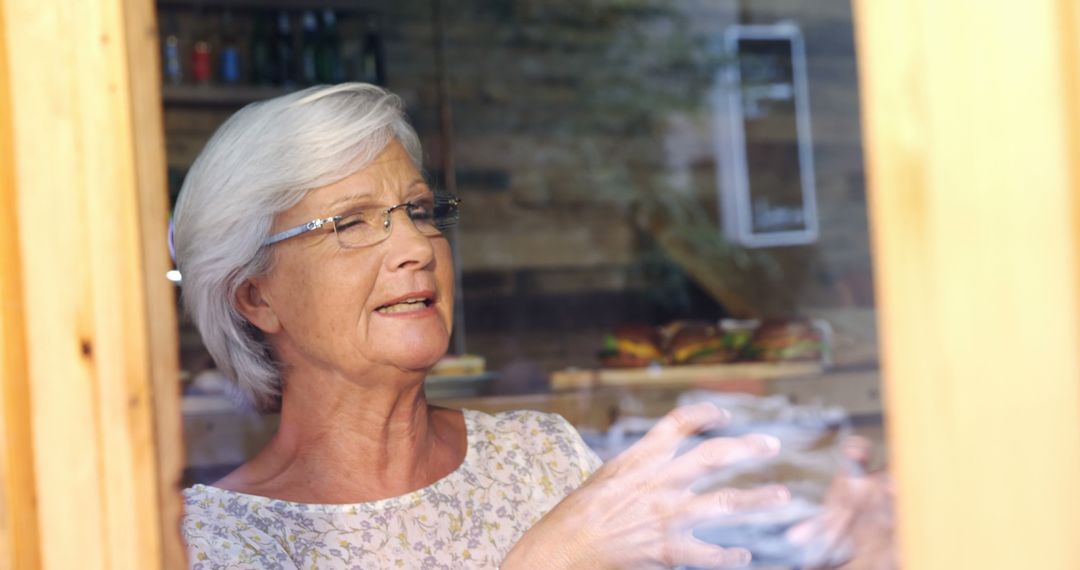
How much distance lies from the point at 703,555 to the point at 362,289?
0.68 meters

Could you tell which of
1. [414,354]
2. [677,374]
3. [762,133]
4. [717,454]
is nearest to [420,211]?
[414,354]

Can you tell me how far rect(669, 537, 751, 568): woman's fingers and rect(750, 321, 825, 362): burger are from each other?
1875 millimetres

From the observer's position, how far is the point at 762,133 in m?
5.16

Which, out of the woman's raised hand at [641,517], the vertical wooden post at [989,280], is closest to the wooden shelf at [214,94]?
the woman's raised hand at [641,517]

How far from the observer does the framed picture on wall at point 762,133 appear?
16.8ft

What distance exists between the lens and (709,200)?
16.9ft

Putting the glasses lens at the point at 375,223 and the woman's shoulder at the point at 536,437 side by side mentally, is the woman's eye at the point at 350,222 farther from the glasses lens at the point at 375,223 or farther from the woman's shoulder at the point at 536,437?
the woman's shoulder at the point at 536,437

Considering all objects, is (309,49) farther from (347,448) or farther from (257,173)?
(347,448)

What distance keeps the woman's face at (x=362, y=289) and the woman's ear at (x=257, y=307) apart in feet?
0.12

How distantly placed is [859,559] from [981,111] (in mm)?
703

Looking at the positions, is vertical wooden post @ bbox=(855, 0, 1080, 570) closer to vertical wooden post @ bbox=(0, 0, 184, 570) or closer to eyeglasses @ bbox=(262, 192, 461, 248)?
vertical wooden post @ bbox=(0, 0, 184, 570)

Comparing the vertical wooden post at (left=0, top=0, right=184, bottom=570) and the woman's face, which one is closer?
the vertical wooden post at (left=0, top=0, right=184, bottom=570)

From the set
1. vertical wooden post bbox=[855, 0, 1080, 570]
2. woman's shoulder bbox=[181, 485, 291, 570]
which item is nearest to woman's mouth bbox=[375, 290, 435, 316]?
woman's shoulder bbox=[181, 485, 291, 570]

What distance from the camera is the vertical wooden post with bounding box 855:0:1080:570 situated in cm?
77
